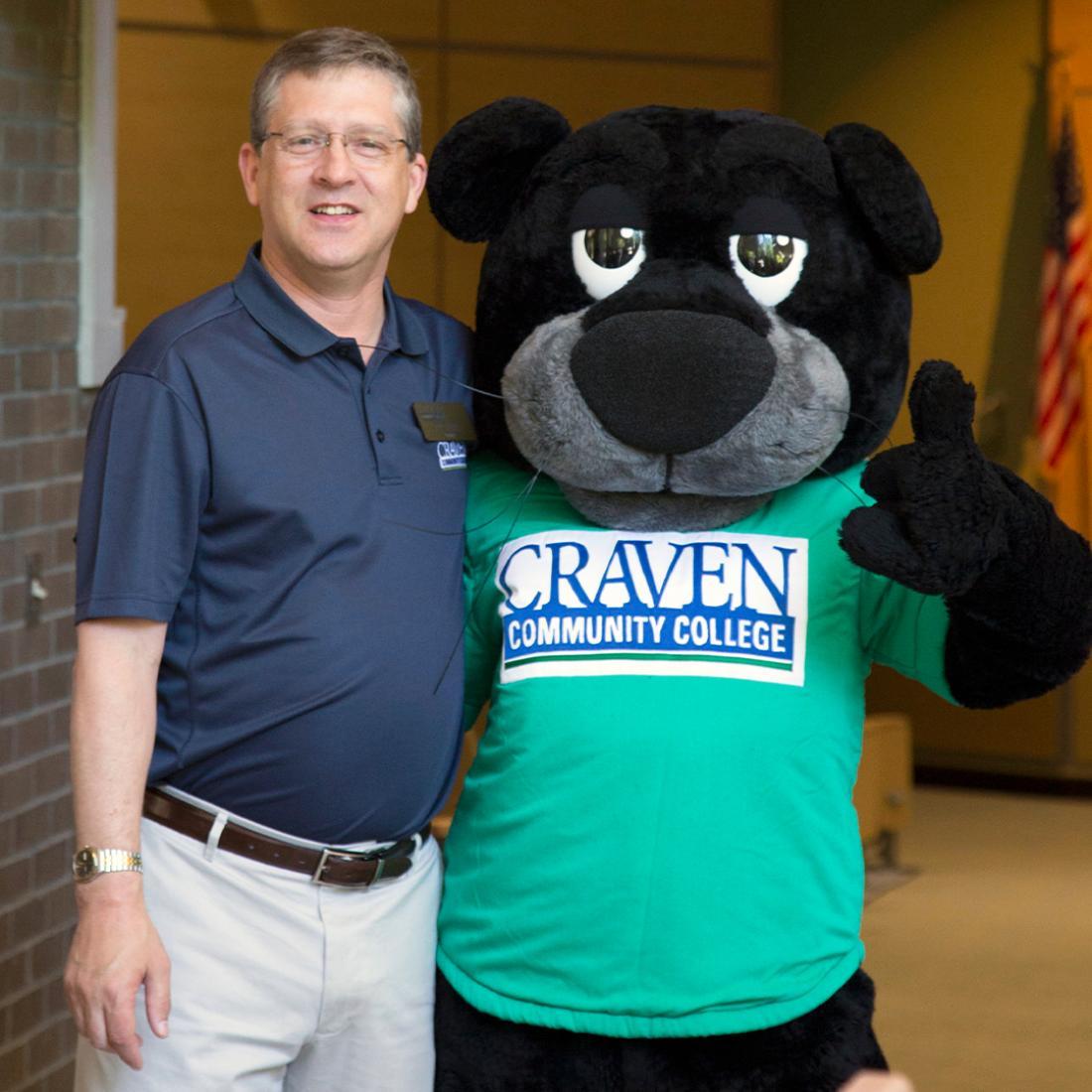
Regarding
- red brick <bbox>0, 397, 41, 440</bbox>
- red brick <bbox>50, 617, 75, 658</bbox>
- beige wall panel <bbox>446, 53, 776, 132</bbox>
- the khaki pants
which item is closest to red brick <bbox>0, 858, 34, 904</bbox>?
red brick <bbox>50, 617, 75, 658</bbox>

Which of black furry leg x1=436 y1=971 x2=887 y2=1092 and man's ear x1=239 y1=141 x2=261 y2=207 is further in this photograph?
man's ear x1=239 y1=141 x2=261 y2=207

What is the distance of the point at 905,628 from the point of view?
197 centimetres

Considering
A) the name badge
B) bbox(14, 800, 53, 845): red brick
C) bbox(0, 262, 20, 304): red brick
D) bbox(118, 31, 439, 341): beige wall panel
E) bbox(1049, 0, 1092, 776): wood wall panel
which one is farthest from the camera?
bbox(1049, 0, 1092, 776): wood wall panel

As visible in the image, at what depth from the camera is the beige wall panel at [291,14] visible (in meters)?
5.32

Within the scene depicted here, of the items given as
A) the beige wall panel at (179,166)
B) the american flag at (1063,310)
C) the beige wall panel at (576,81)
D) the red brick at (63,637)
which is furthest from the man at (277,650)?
the american flag at (1063,310)

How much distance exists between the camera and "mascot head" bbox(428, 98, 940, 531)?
73.1 inches

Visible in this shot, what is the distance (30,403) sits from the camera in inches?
126

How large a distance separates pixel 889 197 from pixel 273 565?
78 cm

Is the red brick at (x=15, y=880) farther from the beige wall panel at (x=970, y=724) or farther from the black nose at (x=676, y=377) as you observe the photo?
the beige wall panel at (x=970, y=724)

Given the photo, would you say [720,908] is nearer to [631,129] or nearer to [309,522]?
[309,522]

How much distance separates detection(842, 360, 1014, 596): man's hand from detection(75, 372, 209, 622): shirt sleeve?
Answer: 2.25ft

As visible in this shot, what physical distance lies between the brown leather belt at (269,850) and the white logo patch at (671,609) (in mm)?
276

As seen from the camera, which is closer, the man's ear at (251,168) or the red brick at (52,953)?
the man's ear at (251,168)

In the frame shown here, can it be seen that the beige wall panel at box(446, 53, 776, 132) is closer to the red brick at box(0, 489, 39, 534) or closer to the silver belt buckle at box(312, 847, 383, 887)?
the red brick at box(0, 489, 39, 534)
